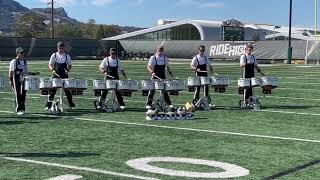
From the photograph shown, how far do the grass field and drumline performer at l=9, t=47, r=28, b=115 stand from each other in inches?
15.4

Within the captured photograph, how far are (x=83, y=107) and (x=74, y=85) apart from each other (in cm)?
210

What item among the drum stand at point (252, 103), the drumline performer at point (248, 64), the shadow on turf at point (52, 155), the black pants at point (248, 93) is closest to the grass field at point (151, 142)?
the shadow on turf at point (52, 155)

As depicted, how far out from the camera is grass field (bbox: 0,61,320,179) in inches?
324

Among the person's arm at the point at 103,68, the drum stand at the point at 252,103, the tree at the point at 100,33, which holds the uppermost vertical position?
the tree at the point at 100,33

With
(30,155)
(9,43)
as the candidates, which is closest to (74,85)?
(30,155)

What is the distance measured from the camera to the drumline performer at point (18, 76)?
1488 centimetres

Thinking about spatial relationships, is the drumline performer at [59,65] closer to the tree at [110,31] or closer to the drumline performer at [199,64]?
the drumline performer at [199,64]

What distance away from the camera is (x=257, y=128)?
12672 mm

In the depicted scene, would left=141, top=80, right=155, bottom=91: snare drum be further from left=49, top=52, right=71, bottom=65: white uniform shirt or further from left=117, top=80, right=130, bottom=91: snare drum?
left=49, top=52, right=71, bottom=65: white uniform shirt

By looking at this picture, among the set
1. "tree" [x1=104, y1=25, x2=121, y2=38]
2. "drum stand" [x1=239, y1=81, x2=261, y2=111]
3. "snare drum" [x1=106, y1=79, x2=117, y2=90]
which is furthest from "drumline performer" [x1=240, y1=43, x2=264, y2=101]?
"tree" [x1=104, y1=25, x2=121, y2=38]

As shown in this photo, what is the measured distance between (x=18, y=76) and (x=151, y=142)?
5.70 meters

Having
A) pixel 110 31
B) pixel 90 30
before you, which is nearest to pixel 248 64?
pixel 110 31

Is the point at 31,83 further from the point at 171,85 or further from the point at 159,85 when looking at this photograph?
the point at 171,85

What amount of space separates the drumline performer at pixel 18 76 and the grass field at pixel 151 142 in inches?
15.4
